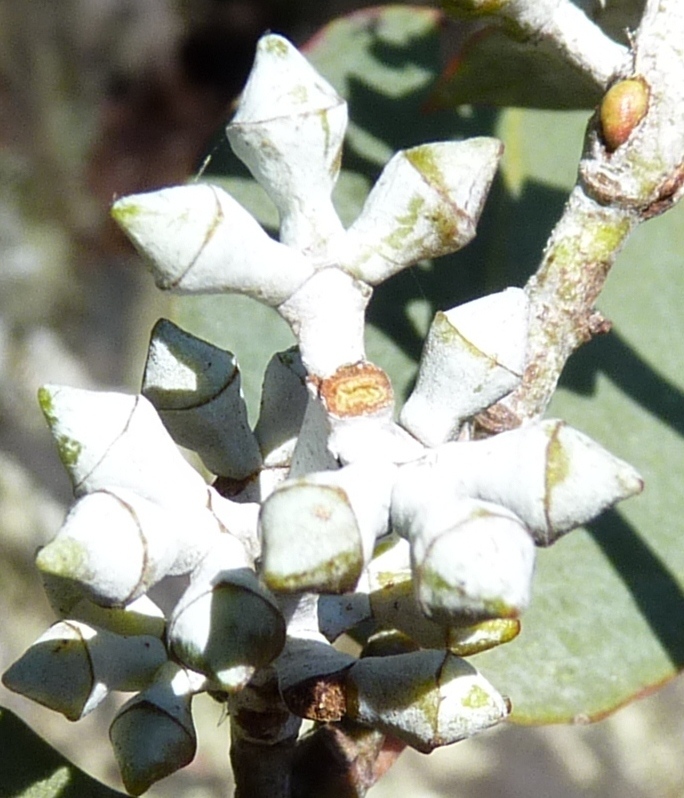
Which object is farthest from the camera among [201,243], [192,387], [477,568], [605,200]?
[605,200]

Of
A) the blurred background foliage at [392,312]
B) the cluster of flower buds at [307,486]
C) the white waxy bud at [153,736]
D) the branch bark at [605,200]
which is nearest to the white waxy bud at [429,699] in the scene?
the cluster of flower buds at [307,486]

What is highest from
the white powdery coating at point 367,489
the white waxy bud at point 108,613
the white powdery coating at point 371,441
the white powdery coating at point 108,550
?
the white powdery coating at point 367,489

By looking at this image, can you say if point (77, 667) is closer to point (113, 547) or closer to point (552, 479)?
point (113, 547)

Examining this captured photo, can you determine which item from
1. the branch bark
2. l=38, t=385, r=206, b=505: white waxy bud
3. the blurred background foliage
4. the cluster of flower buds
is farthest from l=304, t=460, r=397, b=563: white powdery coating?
the blurred background foliage

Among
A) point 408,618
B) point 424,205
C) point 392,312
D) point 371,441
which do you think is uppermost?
point 424,205

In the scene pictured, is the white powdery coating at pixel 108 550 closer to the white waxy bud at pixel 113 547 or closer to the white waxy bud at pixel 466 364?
the white waxy bud at pixel 113 547

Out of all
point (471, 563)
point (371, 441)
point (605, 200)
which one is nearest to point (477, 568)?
point (471, 563)

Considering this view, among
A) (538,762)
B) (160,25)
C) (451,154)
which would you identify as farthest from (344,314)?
(160,25)
